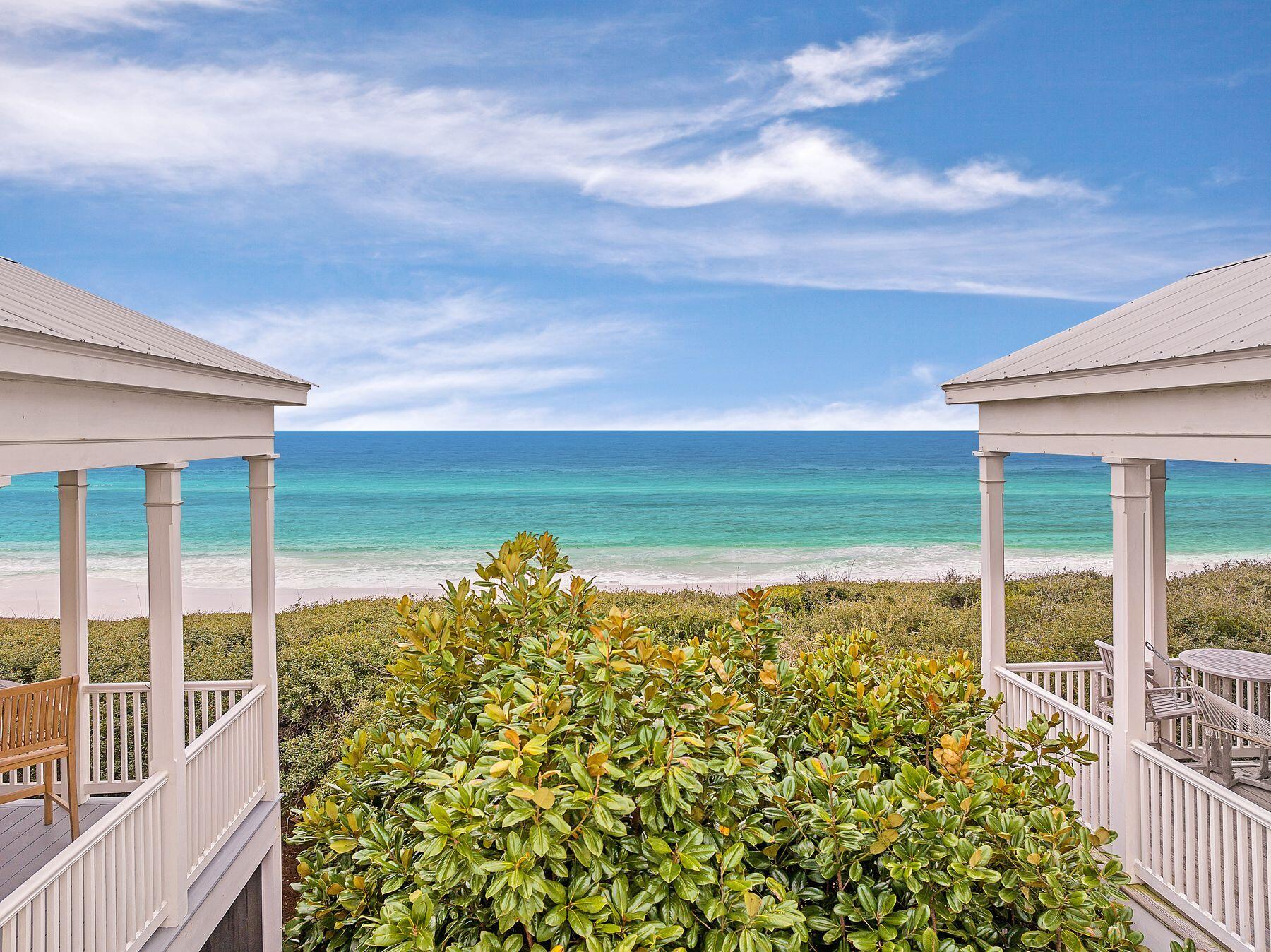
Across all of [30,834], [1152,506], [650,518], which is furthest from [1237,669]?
[650,518]

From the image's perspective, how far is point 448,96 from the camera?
40.8 metres

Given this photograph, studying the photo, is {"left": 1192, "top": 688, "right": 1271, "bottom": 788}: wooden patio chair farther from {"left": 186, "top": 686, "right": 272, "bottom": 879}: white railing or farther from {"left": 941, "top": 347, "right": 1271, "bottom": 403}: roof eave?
{"left": 186, "top": 686, "right": 272, "bottom": 879}: white railing

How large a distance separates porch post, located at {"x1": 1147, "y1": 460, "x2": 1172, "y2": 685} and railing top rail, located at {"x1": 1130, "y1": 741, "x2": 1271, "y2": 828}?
2.30 m

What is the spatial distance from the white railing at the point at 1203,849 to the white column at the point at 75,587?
8148mm

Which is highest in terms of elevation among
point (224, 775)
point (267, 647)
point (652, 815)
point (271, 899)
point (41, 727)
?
point (652, 815)

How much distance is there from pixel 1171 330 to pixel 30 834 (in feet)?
29.2

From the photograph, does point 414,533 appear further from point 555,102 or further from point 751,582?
point 555,102

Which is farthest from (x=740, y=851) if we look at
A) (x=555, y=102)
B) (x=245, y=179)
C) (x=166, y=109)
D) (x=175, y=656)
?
(x=245, y=179)

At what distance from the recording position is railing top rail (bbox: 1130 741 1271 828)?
151 inches

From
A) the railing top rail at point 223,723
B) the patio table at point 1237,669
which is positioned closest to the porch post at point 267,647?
the railing top rail at point 223,723

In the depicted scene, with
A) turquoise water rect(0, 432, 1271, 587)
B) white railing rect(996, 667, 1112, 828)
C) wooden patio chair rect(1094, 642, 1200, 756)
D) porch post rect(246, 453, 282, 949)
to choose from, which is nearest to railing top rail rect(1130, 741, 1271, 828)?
white railing rect(996, 667, 1112, 828)

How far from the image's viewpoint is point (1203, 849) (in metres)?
4.20

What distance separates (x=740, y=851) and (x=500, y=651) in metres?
1.30

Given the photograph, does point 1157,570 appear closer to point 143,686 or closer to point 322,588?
point 143,686
